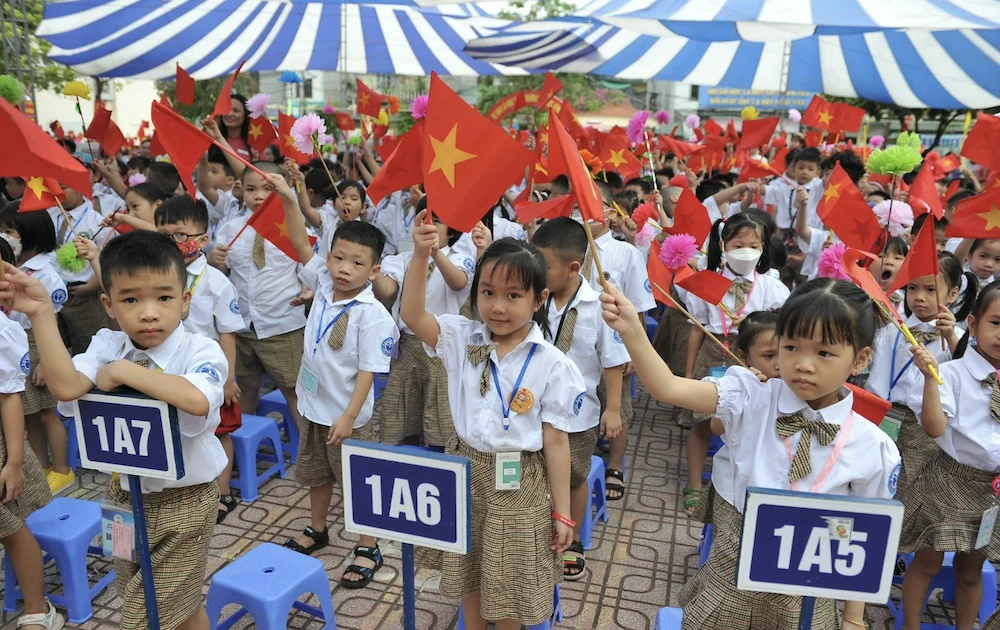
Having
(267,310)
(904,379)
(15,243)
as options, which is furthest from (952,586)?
(15,243)

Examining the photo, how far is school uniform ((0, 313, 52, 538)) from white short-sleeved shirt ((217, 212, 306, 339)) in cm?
154

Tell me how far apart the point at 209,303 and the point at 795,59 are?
394 inches

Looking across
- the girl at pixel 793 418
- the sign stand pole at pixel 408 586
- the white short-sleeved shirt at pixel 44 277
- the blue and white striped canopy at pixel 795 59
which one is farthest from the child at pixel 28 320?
the blue and white striped canopy at pixel 795 59

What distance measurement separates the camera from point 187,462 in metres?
2.11

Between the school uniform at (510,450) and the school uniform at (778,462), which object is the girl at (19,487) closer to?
the school uniform at (510,450)

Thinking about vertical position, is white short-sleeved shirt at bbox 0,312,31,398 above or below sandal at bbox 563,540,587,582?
above

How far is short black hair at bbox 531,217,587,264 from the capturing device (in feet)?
9.55

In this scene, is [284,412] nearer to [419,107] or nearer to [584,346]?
[584,346]

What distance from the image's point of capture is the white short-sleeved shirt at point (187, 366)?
2.05 metres

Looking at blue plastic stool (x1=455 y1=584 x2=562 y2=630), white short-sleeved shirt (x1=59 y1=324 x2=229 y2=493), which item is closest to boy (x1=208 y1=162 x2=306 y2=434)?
blue plastic stool (x1=455 y1=584 x2=562 y2=630)

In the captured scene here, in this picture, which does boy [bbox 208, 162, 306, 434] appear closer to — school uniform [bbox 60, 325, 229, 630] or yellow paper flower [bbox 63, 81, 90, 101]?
school uniform [bbox 60, 325, 229, 630]

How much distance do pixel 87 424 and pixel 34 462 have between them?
1.10 metres

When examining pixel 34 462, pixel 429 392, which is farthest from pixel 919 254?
pixel 34 462

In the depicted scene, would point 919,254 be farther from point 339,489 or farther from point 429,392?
point 339,489
